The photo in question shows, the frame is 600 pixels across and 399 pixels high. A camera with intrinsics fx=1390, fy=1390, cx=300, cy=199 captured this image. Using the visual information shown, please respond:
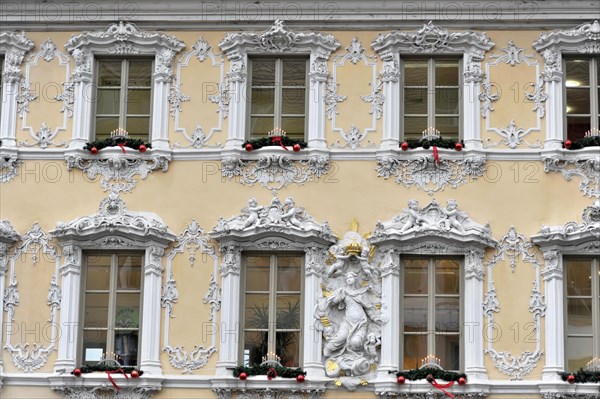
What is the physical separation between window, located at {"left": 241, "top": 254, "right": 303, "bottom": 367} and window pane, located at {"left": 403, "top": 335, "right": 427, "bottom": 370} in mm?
1806

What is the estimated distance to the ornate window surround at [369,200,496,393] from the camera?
912 inches

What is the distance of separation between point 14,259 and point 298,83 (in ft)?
19.1

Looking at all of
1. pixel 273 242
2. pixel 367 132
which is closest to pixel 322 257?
pixel 273 242

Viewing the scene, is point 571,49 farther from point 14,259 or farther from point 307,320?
point 14,259

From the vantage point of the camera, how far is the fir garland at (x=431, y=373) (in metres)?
22.9

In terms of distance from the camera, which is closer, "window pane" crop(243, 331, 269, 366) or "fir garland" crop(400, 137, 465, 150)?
"window pane" crop(243, 331, 269, 366)

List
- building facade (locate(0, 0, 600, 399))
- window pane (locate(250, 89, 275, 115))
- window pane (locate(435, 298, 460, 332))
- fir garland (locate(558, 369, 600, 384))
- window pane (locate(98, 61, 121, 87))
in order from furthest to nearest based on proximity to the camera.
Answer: window pane (locate(98, 61, 121, 87)) → window pane (locate(250, 89, 275, 115)) → window pane (locate(435, 298, 460, 332)) → building facade (locate(0, 0, 600, 399)) → fir garland (locate(558, 369, 600, 384))

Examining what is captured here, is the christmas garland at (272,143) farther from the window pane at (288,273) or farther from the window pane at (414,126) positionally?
the window pane at (288,273)

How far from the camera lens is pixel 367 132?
2419 centimetres

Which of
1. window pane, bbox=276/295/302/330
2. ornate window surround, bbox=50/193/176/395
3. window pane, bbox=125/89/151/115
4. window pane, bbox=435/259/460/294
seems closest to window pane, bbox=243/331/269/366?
window pane, bbox=276/295/302/330

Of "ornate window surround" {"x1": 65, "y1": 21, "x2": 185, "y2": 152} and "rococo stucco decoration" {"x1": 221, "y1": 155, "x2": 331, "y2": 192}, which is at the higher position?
"ornate window surround" {"x1": 65, "y1": 21, "x2": 185, "y2": 152}

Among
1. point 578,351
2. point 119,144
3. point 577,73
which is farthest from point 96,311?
point 577,73

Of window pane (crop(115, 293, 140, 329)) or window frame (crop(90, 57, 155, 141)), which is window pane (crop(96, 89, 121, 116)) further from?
window pane (crop(115, 293, 140, 329))

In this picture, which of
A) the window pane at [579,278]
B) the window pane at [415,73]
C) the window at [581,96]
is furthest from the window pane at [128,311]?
the window at [581,96]
